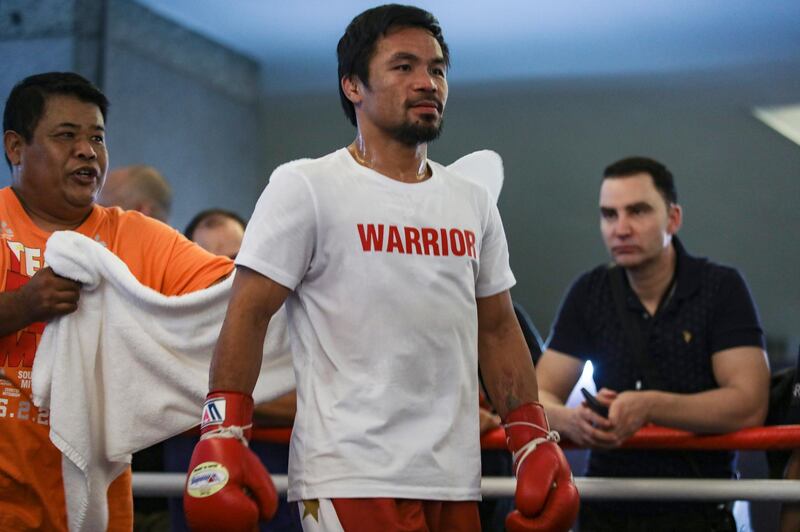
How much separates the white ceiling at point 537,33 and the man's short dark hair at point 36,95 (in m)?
4.07

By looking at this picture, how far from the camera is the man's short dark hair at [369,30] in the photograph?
186 cm

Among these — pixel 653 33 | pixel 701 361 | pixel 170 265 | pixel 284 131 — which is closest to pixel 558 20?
pixel 653 33

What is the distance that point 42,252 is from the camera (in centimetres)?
202

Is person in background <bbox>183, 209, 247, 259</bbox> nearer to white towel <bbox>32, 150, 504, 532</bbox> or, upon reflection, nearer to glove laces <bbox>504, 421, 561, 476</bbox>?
white towel <bbox>32, 150, 504, 532</bbox>

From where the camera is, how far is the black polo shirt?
271cm

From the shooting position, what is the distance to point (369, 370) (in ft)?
5.67

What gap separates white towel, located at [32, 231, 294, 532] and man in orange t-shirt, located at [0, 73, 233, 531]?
0.19ft

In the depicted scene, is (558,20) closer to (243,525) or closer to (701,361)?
(701,361)

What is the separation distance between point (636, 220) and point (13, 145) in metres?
1.72

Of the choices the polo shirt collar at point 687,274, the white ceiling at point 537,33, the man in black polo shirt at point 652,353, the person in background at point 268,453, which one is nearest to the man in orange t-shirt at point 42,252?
the person in background at point 268,453

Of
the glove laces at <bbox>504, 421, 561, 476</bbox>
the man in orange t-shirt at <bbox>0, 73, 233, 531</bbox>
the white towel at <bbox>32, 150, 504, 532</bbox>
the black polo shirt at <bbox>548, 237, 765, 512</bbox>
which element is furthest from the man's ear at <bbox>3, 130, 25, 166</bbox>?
the black polo shirt at <bbox>548, 237, 765, 512</bbox>

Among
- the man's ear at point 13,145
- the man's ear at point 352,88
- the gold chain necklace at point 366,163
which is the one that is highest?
the man's ear at point 352,88

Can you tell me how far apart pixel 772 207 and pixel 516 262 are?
1.71m

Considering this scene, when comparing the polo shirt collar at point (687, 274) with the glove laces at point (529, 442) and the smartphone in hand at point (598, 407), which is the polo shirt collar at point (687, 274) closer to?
the smartphone in hand at point (598, 407)
